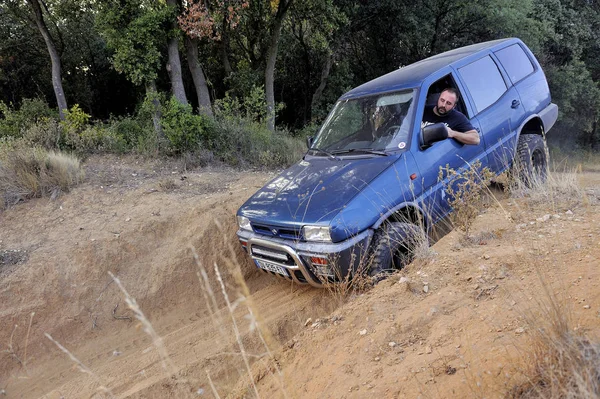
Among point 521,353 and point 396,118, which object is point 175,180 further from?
point 521,353

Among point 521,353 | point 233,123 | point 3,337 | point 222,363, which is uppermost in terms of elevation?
point 233,123

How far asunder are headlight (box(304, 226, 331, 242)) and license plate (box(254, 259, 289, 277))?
16.6 inches

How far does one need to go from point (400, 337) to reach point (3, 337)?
4091 mm

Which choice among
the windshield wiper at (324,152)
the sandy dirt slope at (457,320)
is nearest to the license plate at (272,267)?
the sandy dirt slope at (457,320)

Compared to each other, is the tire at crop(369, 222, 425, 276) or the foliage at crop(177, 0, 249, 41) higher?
the foliage at crop(177, 0, 249, 41)

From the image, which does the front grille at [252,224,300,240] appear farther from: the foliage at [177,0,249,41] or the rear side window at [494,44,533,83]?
the foliage at [177,0,249,41]

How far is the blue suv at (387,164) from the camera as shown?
332 centimetres

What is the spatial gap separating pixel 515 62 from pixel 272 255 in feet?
14.0

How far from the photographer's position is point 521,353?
1.75m

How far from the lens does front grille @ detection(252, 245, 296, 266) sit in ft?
11.3

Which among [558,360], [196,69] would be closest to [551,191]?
[558,360]

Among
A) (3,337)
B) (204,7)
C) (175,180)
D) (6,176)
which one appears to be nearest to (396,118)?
(175,180)

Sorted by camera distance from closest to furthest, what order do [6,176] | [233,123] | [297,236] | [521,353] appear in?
1. [521,353]
2. [297,236]
3. [6,176]
4. [233,123]

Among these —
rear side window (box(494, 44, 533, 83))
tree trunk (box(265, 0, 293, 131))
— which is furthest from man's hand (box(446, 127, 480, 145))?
tree trunk (box(265, 0, 293, 131))
